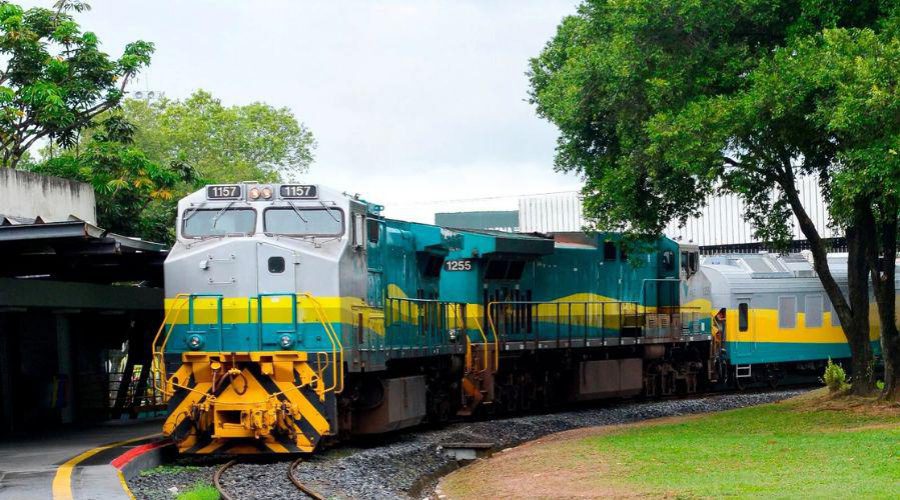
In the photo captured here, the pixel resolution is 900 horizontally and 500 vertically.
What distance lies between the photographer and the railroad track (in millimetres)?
13781

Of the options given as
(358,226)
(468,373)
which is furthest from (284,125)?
(358,226)

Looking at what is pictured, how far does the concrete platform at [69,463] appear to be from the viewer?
1276 centimetres

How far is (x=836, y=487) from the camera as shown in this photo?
1288 cm

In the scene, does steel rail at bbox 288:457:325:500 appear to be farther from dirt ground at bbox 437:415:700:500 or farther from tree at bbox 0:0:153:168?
tree at bbox 0:0:153:168

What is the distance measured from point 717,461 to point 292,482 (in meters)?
5.60

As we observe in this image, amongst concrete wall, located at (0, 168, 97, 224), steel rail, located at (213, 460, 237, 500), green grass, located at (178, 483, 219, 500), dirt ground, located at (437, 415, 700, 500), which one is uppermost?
concrete wall, located at (0, 168, 97, 224)

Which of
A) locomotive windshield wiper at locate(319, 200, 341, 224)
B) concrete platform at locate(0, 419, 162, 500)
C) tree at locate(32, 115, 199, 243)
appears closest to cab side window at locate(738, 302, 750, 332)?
tree at locate(32, 115, 199, 243)

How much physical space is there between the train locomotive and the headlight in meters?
0.01

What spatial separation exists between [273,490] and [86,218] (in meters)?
13.8

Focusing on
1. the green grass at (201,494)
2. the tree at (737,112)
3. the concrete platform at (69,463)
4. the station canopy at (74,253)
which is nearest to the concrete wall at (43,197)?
the station canopy at (74,253)

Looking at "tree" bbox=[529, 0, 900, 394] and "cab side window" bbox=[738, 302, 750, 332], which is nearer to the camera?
"tree" bbox=[529, 0, 900, 394]

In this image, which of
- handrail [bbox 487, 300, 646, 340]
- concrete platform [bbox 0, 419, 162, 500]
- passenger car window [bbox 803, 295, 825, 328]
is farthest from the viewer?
passenger car window [bbox 803, 295, 825, 328]

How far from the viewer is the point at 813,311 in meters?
35.4

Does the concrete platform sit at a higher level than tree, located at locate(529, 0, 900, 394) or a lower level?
lower
